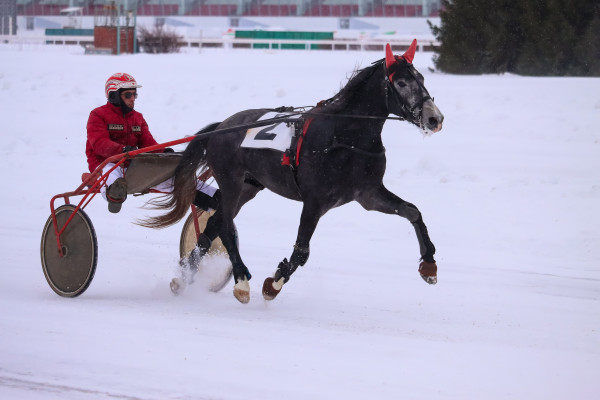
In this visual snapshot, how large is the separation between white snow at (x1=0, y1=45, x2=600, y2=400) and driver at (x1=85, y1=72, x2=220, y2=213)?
2.48ft

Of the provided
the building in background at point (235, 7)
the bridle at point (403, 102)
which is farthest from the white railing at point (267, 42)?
the bridle at point (403, 102)

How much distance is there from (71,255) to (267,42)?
2164 centimetres

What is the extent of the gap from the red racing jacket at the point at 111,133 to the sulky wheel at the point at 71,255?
1.54 ft

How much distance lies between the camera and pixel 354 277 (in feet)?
24.5

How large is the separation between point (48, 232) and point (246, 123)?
1742 millimetres

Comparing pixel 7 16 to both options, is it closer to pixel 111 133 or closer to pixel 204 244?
pixel 111 133

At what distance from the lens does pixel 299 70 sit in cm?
1788

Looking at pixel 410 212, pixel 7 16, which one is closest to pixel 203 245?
pixel 410 212

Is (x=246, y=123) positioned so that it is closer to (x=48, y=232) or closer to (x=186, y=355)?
(x=48, y=232)

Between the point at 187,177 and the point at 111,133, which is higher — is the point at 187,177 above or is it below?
below

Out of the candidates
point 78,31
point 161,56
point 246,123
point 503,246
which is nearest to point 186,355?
point 246,123

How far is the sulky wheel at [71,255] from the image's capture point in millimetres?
6539

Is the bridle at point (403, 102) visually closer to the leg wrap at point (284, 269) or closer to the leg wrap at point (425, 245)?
the leg wrap at point (425, 245)

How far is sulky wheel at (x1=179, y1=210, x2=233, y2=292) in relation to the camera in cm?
710
